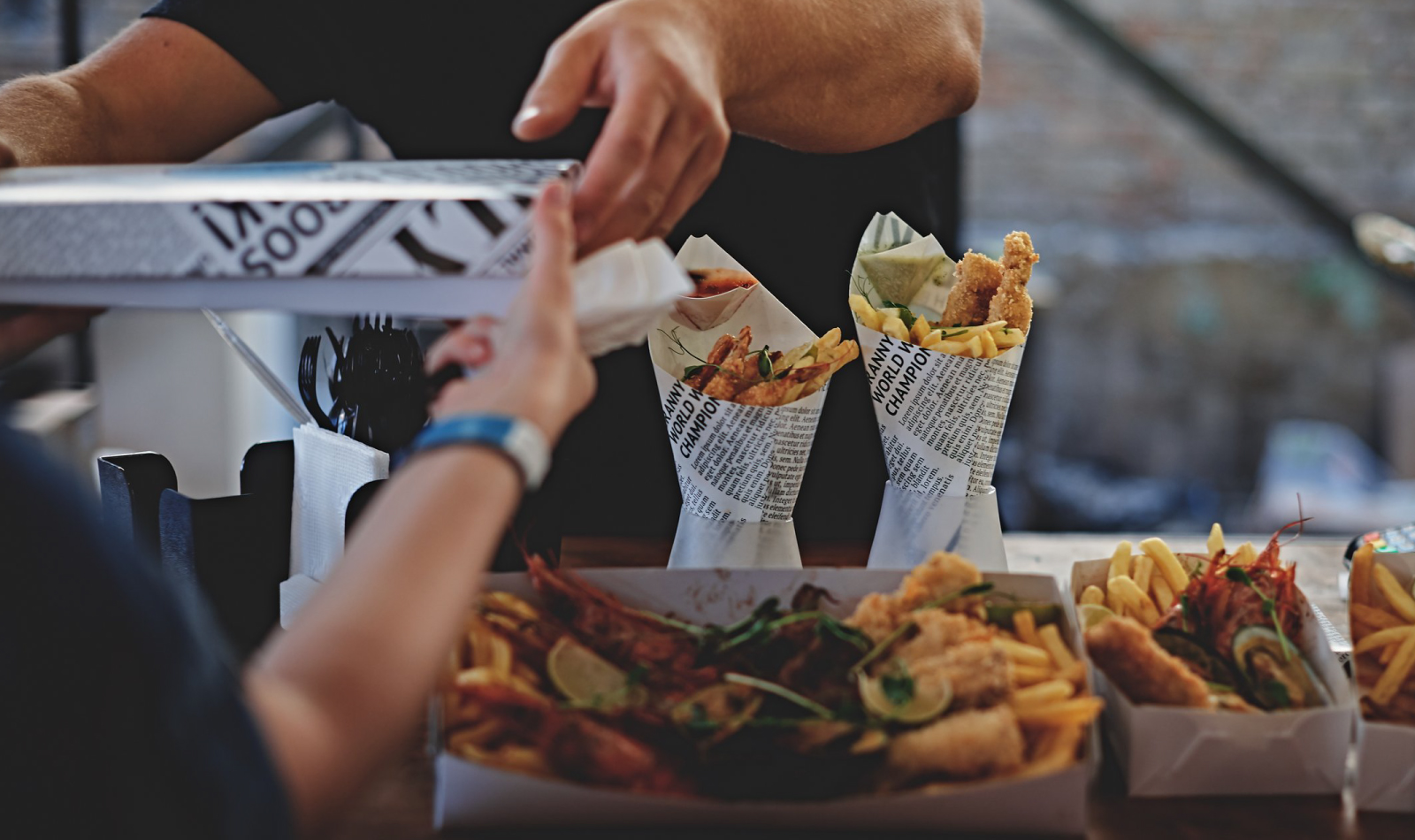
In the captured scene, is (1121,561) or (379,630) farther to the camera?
(1121,561)

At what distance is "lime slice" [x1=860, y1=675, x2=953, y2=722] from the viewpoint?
2.66ft

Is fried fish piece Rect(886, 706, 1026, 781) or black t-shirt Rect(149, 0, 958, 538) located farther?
black t-shirt Rect(149, 0, 958, 538)

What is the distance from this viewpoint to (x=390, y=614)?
62 cm

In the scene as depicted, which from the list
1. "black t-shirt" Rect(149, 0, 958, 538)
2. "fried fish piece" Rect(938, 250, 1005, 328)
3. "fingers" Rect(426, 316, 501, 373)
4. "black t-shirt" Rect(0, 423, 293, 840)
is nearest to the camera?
"black t-shirt" Rect(0, 423, 293, 840)

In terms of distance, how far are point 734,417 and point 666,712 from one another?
1.34ft

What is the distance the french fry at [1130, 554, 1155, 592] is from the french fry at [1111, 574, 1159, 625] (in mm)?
18

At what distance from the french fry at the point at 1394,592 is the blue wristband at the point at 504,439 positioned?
2.52 ft

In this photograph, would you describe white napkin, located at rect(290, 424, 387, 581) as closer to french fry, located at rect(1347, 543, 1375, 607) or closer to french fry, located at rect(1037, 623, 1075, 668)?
french fry, located at rect(1037, 623, 1075, 668)

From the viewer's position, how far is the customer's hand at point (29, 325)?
3.21 feet

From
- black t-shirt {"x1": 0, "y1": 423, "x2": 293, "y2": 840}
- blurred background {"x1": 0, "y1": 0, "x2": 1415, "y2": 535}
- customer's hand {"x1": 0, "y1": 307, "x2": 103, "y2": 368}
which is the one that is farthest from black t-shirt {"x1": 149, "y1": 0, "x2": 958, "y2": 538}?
blurred background {"x1": 0, "y1": 0, "x2": 1415, "y2": 535}

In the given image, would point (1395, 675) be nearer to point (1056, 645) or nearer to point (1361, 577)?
point (1361, 577)

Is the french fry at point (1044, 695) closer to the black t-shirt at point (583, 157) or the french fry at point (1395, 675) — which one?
the french fry at point (1395, 675)

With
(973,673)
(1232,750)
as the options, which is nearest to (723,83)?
(973,673)

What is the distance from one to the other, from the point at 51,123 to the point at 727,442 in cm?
93
